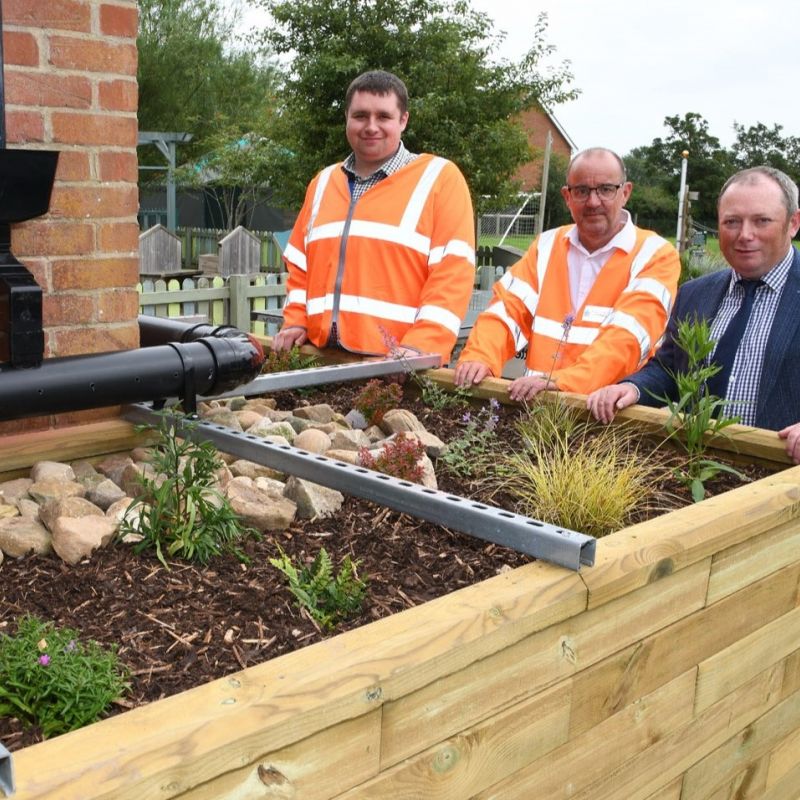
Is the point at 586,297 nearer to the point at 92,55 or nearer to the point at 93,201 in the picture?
the point at 93,201

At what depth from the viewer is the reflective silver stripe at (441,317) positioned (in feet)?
15.3

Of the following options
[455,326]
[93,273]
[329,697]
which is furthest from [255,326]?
[329,697]

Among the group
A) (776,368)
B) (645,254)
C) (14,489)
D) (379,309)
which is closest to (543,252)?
(645,254)

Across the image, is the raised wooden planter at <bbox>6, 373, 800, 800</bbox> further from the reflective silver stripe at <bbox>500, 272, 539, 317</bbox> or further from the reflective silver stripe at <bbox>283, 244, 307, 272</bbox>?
the reflective silver stripe at <bbox>283, 244, 307, 272</bbox>

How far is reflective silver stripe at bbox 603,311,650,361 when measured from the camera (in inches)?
168

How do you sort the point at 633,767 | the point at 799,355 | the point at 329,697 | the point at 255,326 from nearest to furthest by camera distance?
the point at 329,697 → the point at 633,767 → the point at 799,355 → the point at 255,326

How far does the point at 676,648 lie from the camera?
2.41 m

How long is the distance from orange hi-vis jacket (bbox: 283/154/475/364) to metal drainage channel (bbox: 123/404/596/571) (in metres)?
1.84

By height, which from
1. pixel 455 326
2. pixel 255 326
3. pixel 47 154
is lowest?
pixel 255 326

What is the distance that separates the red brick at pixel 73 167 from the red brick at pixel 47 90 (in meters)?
0.15

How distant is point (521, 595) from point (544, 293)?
2.97 m

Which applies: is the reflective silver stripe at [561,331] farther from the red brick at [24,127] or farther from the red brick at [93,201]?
the red brick at [24,127]

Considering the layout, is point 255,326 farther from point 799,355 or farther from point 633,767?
point 633,767

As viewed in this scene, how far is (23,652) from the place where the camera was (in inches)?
69.3
